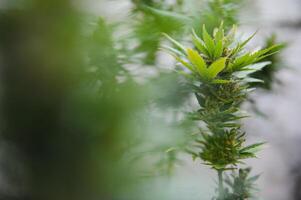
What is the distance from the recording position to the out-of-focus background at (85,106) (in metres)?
0.74

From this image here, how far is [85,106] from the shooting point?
0.74 metres

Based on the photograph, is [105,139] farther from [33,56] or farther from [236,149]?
[236,149]

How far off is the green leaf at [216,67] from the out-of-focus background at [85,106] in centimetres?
27

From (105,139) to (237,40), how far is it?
12.4 inches

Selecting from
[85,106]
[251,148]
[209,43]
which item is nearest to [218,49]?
[209,43]

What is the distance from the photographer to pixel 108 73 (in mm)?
742

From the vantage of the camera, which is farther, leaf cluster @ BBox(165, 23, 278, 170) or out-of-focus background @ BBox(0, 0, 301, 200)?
out-of-focus background @ BBox(0, 0, 301, 200)

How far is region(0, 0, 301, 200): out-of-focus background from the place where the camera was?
2.43ft

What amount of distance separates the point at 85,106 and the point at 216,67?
34cm

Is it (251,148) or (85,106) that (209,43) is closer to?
(251,148)

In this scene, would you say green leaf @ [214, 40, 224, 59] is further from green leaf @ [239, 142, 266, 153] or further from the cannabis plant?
green leaf @ [239, 142, 266, 153]

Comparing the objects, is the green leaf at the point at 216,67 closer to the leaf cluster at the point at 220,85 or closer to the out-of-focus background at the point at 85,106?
the leaf cluster at the point at 220,85

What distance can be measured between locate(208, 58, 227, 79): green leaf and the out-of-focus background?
268mm

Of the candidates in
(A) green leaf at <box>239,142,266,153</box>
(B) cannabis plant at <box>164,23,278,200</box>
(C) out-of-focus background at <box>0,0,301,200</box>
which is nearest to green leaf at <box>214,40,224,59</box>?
(B) cannabis plant at <box>164,23,278,200</box>
